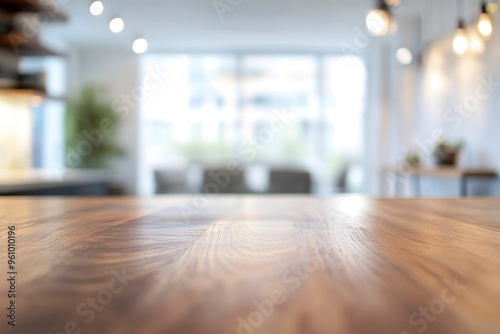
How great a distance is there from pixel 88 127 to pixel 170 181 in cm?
145

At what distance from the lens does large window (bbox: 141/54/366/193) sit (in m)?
8.35

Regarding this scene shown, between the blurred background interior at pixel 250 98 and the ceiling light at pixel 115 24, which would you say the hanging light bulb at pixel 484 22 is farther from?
the ceiling light at pixel 115 24

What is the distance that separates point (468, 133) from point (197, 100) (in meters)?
5.05

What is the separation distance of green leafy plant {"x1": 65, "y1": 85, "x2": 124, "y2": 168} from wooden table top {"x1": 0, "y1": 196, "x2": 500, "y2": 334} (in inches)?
255

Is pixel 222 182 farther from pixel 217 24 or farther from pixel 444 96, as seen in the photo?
pixel 444 96

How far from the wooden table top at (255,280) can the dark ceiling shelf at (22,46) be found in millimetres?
3164

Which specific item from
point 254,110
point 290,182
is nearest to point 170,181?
point 290,182

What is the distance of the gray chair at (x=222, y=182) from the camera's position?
6105mm

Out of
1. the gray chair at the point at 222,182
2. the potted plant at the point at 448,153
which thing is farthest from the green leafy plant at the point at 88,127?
the potted plant at the point at 448,153

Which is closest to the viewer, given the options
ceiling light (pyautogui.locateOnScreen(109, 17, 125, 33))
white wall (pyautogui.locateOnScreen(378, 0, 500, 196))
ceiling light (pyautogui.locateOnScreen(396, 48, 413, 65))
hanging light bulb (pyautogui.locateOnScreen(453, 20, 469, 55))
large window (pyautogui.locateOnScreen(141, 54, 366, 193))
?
ceiling light (pyautogui.locateOnScreen(109, 17, 125, 33))

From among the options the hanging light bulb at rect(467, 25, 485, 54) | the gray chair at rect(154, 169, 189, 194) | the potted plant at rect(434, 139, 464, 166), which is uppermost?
the hanging light bulb at rect(467, 25, 485, 54)

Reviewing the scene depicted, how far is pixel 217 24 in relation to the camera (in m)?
6.65

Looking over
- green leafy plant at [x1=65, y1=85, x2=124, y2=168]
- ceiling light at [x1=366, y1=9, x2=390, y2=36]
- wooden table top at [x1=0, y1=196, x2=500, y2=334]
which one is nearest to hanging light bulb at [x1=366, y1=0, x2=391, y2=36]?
ceiling light at [x1=366, y1=9, x2=390, y2=36]

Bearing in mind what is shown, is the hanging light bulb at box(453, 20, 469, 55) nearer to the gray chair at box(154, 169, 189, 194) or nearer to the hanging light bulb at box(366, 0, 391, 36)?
the hanging light bulb at box(366, 0, 391, 36)
